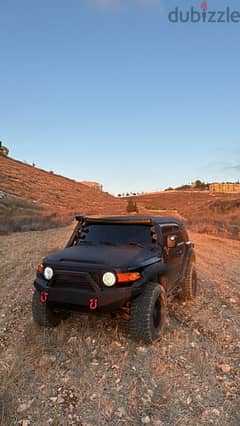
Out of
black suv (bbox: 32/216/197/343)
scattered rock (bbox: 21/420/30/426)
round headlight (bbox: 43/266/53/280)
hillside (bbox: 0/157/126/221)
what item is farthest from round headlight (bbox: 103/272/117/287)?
hillside (bbox: 0/157/126/221)

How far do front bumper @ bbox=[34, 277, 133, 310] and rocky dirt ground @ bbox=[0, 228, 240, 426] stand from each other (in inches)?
25.0

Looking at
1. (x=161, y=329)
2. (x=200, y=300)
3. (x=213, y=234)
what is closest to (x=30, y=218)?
(x=213, y=234)

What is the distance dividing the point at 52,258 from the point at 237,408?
2615 millimetres

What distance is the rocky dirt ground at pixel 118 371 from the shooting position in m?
3.12

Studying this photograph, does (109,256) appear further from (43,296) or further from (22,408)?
(22,408)

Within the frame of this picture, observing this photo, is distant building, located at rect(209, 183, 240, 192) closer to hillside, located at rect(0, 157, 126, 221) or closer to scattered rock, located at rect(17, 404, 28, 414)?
hillside, located at rect(0, 157, 126, 221)

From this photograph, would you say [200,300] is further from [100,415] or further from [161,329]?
[100,415]

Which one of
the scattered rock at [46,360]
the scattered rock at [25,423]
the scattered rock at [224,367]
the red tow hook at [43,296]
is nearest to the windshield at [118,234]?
the red tow hook at [43,296]

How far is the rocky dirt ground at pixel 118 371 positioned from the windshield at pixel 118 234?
3.52 feet

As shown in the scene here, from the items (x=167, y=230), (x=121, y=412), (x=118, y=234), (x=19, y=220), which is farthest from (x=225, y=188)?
(x=121, y=412)

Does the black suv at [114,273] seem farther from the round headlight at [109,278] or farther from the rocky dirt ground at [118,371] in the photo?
the rocky dirt ground at [118,371]

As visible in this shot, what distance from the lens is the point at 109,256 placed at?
168 inches

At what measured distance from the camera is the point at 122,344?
14.1 ft

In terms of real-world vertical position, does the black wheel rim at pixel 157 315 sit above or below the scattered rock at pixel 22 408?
above
